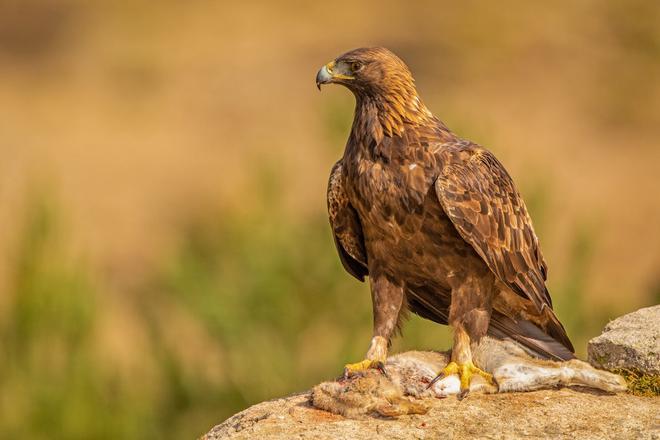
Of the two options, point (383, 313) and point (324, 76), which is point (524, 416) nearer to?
point (383, 313)

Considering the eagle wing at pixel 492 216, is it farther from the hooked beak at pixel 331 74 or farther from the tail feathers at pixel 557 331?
the hooked beak at pixel 331 74

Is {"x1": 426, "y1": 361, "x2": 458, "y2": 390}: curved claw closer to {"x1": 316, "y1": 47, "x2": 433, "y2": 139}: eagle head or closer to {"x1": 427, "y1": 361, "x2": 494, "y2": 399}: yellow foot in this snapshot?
{"x1": 427, "y1": 361, "x2": 494, "y2": 399}: yellow foot

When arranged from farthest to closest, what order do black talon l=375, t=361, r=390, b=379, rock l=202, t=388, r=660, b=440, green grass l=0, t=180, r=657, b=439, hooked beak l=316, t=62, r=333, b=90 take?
green grass l=0, t=180, r=657, b=439
hooked beak l=316, t=62, r=333, b=90
black talon l=375, t=361, r=390, b=379
rock l=202, t=388, r=660, b=440

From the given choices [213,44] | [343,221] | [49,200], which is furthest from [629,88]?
[343,221]

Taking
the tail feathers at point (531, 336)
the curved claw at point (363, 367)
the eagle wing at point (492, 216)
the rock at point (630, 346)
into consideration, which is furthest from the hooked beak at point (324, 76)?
the rock at point (630, 346)

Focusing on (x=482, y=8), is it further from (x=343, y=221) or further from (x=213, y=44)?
(x=343, y=221)

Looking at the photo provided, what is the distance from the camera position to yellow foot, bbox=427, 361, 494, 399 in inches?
224

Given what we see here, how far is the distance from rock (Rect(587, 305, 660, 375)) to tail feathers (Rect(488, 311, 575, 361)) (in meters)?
0.19

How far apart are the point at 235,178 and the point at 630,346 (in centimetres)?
1540

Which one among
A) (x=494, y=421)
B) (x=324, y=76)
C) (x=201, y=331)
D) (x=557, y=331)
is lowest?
(x=201, y=331)

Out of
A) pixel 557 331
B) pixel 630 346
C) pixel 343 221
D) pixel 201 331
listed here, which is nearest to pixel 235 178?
pixel 201 331

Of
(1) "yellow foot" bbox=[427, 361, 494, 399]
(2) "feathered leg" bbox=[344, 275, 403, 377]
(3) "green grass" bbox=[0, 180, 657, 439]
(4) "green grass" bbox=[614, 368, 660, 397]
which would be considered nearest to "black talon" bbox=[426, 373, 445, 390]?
(1) "yellow foot" bbox=[427, 361, 494, 399]

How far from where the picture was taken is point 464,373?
5742 millimetres

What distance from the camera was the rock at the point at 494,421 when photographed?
525 cm
